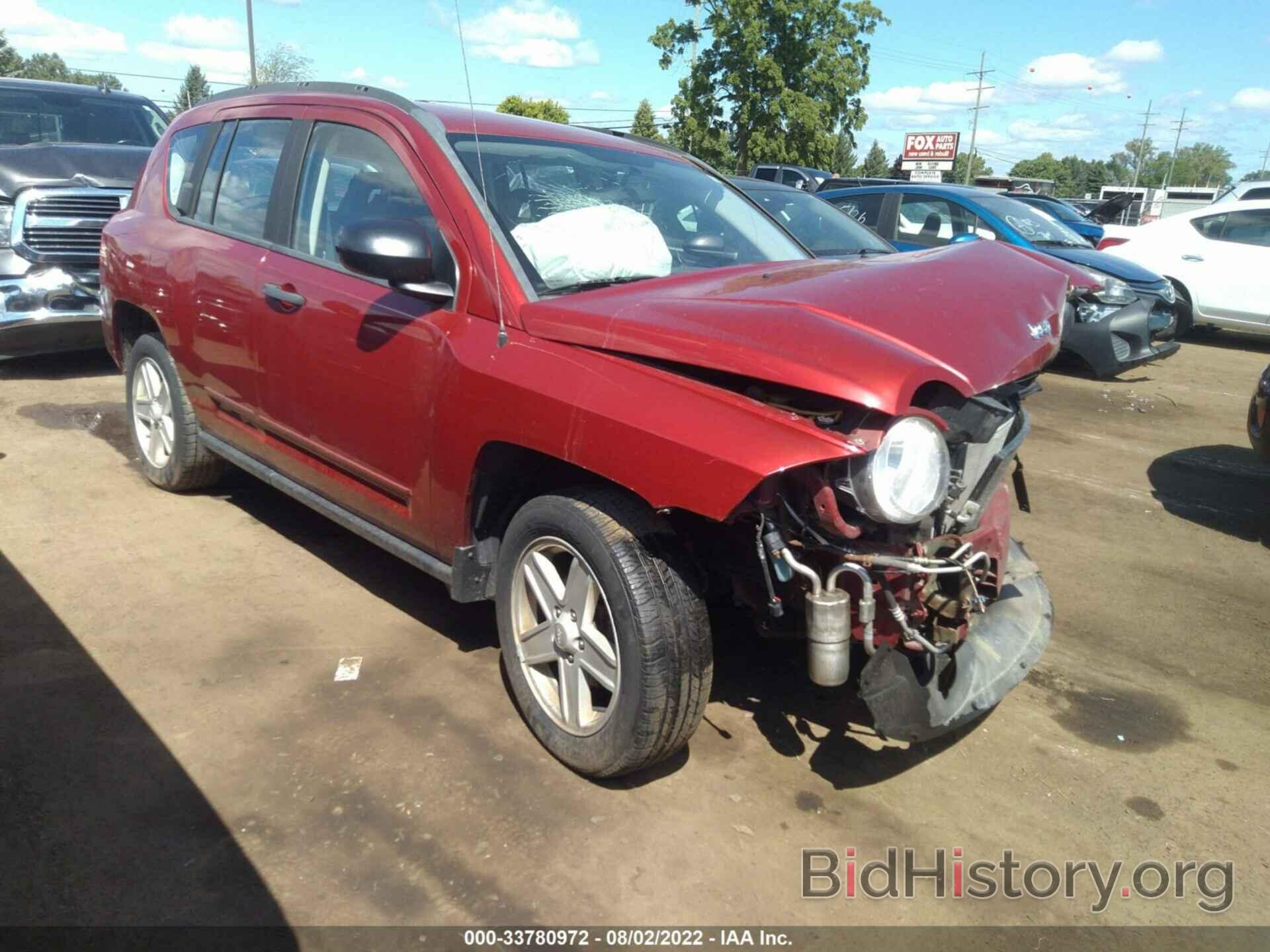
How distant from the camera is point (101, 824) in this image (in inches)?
103

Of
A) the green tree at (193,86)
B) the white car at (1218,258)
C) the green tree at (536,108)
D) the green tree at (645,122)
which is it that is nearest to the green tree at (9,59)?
the green tree at (193,86)

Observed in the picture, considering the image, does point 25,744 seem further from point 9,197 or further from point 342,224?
point 9,197

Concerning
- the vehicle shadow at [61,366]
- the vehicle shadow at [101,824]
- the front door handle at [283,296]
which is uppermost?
the front door handle at [283,296]

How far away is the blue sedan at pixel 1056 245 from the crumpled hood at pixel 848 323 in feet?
19.9

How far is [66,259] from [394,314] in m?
5.04

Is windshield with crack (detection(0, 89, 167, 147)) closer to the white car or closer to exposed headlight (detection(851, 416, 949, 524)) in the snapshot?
exposed headlight (detection(851, 416, 949, 524))

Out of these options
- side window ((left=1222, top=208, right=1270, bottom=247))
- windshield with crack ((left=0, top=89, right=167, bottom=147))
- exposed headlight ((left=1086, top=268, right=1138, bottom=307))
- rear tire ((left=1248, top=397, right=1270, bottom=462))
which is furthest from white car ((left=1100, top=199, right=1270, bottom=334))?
windshield with crack ((left=0, top=89, right=167, bottom=147))

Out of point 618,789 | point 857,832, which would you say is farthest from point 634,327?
point 857,832

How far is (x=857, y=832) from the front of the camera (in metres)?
2.72

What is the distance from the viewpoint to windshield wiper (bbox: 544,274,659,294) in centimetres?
295

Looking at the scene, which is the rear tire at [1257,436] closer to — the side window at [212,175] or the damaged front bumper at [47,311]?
the side window at [212,175]

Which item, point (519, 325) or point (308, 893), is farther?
point (519, 325)

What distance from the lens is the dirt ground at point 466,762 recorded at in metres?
2.46

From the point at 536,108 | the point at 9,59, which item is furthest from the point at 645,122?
the point at 9,59
